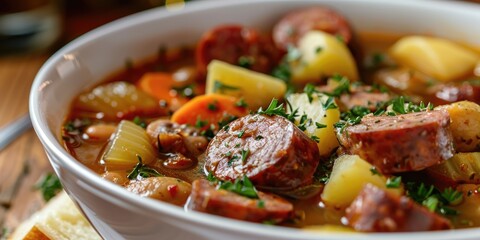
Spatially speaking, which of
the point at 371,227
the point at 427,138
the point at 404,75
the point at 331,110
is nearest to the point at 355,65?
the point at 404,75

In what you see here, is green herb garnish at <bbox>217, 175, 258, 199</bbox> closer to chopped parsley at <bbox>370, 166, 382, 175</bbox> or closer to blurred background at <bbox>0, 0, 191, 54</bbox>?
chopped parsley at <bbox>370, 166, 382, 175</bbox>

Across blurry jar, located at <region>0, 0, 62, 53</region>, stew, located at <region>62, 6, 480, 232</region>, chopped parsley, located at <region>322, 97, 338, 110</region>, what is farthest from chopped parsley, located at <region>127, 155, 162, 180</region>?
blurry jar, located at <region>0, 0, 62, 53</region>

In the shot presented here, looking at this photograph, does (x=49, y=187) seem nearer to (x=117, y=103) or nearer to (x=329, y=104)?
(x=117, y=103)

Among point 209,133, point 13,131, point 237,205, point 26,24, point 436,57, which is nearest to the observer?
point 237,205

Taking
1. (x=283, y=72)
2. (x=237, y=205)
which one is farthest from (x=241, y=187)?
(x=283, y=72)

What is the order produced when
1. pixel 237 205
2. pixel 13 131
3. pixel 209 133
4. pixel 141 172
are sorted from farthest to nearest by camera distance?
1. pixel 13 131
2. pixel 209 133
3. pixel 141 172
4. pixel 237 205

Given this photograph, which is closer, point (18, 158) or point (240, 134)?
point (240, 134)

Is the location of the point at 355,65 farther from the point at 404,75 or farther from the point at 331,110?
the point at 331,110
